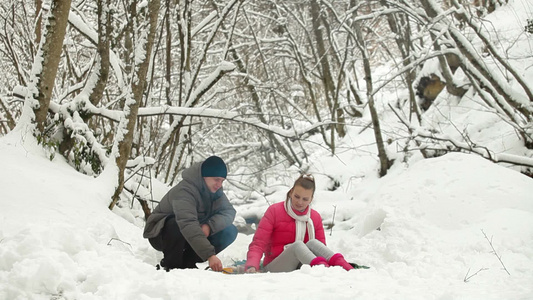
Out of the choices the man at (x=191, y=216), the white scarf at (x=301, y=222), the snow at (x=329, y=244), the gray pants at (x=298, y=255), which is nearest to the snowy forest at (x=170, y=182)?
the snow at (x=329, y=244)

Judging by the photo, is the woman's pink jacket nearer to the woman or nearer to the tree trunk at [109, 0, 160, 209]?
the woman

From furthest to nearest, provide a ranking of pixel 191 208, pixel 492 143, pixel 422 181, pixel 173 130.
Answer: pixel 492 143 < pixel 173 130 < pixel 422 181 < pixel 191 208

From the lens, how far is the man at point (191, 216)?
143 inches

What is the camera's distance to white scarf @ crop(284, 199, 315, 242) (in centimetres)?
408

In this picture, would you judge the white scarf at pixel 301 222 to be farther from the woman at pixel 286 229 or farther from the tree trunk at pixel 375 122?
the tree trunk at pixel 375 122

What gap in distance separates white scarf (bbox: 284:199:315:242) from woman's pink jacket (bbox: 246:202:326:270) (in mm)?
37

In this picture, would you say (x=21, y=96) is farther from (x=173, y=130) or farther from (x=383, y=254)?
(x=383, y=254)

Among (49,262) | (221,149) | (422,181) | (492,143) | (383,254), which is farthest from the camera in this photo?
(221,149)

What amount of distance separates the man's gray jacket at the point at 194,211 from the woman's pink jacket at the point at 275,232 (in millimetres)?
296

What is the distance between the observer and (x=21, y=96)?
208 inches

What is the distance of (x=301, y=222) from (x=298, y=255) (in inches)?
21.1

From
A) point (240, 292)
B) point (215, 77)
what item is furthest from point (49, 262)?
point (215, 77)

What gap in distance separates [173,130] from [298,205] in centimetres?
306

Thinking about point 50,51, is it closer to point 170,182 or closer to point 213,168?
point 213,168
